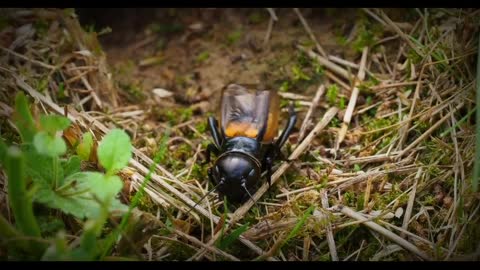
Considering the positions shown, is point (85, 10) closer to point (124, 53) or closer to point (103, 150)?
point (124, 53)

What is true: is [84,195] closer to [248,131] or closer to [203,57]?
[248,131]

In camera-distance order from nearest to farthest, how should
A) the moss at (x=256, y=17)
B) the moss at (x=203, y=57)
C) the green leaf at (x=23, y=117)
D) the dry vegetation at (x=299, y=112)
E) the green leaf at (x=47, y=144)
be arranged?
the green leaf at (x=47, y=144), the green leaf at (x=23, y=117), the dry vegetation at (x=299, y=112), the moss at (x=203, y=57), the moss at (x=256, y=17)

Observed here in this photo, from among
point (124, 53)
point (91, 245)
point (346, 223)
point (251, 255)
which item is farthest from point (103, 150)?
point (124, 53)

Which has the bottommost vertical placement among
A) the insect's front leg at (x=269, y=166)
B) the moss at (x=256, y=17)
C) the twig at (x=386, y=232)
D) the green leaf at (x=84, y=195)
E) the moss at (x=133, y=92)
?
the twig at (x=386, y=232)

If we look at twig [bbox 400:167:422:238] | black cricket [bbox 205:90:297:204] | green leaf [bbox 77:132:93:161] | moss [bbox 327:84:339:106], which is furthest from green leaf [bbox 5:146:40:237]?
moss [bbox 327:84:339:106]

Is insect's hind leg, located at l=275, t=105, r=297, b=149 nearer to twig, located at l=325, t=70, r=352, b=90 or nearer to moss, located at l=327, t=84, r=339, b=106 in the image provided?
moss, located at l=327, t=84, r=339, b=106

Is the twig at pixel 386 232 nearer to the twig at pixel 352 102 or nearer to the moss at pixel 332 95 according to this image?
the twig at pixel 352 102

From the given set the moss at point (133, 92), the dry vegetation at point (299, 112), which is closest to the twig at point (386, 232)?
the dry vegetation at point (299, 112)
